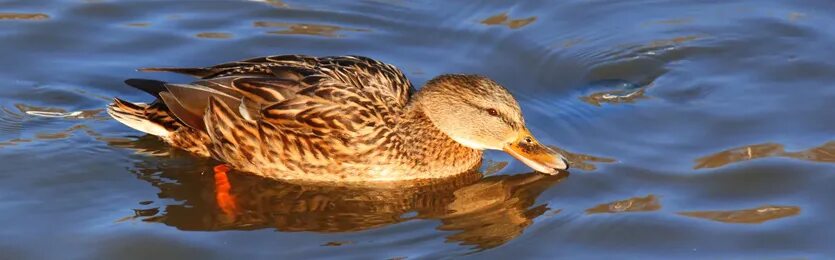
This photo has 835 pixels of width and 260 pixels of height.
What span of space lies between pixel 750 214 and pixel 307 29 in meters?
4.71

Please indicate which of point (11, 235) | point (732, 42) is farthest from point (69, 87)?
point (732, 42)

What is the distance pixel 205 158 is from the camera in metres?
9.85

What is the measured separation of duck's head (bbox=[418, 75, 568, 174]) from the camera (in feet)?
30.6

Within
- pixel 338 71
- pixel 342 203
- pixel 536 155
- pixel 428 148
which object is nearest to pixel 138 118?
pixel 338 71

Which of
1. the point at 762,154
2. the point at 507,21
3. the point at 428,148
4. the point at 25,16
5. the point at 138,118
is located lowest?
the point at 762,154

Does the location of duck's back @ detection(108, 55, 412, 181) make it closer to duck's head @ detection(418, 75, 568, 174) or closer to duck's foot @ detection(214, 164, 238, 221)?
duck's foot @ detection(214, 164, 238, 221)

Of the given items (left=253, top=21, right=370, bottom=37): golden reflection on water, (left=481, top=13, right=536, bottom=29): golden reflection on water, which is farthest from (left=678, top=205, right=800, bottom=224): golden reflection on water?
(left=253, top=21, right=370, bottom=37): golden reflection on water

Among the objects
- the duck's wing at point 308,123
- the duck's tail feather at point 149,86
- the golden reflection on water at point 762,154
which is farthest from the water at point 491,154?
the duck's tail feather at point 149,86

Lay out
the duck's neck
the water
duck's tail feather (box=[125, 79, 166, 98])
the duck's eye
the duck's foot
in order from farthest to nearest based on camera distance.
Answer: duck's tail feather (box=[125, 79, 166, 98])
the duck's neck
the duck's eye
the duck's foot
the water

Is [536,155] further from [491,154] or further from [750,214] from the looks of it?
[750,214]

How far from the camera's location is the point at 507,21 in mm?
11953

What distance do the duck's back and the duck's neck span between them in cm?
11

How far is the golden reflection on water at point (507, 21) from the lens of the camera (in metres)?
11.9

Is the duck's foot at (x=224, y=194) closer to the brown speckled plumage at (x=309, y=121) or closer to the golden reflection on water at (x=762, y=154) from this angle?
the brown speckled plumage at (x=309, y=121)
